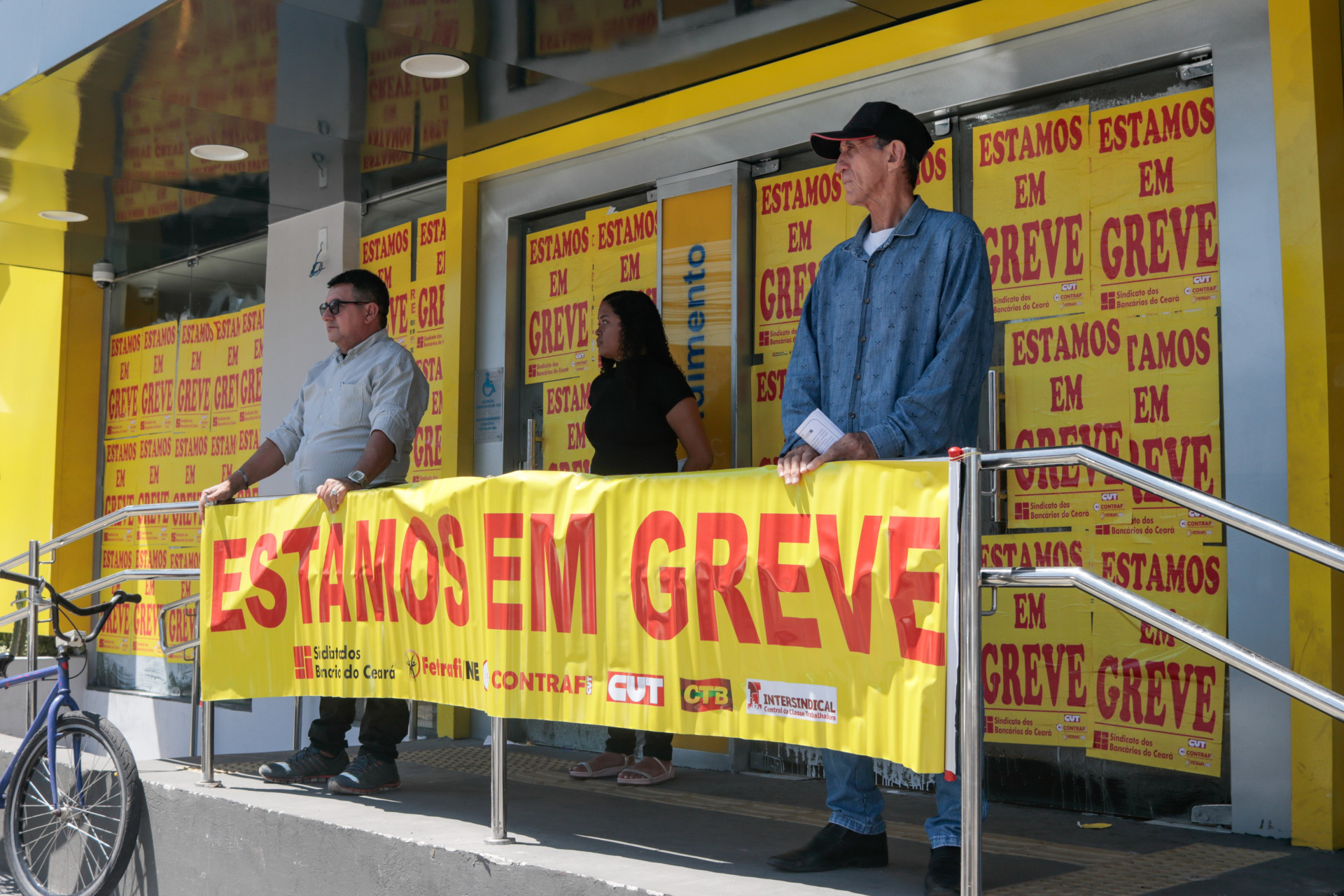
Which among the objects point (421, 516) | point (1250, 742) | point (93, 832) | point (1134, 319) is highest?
point (1134, 319)

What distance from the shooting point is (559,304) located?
6.70 m

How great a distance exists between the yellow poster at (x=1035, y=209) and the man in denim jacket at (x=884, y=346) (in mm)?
1372

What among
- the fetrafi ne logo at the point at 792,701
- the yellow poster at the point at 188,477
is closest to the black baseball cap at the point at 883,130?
the fetrafi ne logo at the point at 792,701

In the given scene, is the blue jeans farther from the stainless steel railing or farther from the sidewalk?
the stainless steel railing

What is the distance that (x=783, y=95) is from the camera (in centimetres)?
555

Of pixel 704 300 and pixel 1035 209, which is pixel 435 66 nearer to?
pixel 704 300

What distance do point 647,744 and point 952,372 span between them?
2.37m

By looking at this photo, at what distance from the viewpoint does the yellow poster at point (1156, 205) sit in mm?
4316

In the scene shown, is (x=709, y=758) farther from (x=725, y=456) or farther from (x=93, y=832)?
(x=93, y=832)

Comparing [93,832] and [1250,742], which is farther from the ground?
[1250,742]

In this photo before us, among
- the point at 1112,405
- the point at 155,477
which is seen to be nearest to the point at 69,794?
the point at 1112,405

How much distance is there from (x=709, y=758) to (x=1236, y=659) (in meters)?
3.57

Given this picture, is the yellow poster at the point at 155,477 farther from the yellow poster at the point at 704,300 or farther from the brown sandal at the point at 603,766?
the brown sandal at the point at 603,766

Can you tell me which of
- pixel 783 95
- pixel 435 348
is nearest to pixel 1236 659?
pixel 783 95
